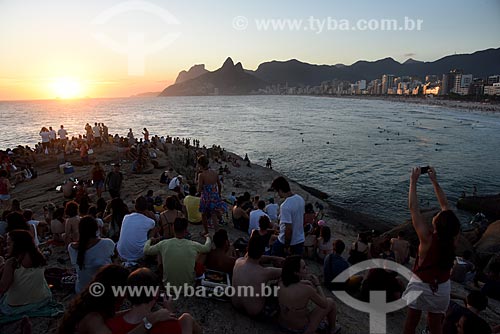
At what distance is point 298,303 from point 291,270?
1.54 feet

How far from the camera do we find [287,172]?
92.5ft

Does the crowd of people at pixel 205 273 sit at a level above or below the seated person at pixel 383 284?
above

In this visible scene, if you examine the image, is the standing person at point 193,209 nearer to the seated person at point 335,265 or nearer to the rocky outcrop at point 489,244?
the seated person at point 335,265

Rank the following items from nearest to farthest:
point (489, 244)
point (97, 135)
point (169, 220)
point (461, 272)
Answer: point (169, 220) < point (461, 272) < point (489, 244) < point (97, 135)

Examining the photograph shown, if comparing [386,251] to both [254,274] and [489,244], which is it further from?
[489,244]

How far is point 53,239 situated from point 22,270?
352cm

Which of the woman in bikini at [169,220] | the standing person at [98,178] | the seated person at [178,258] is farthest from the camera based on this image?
the standing person at [98,178]

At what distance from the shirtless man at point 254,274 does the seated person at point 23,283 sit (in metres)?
2.54

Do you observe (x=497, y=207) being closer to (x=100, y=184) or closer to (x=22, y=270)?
(x=100, y=184)

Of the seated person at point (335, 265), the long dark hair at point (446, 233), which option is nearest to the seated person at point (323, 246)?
the seated person at point (335, 265)

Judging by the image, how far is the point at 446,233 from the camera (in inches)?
131

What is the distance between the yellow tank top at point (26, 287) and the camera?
4.22 m

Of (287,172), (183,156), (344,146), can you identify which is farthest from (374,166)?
(183,156)

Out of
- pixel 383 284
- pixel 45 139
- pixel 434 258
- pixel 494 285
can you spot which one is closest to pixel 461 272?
pixel 494 285
